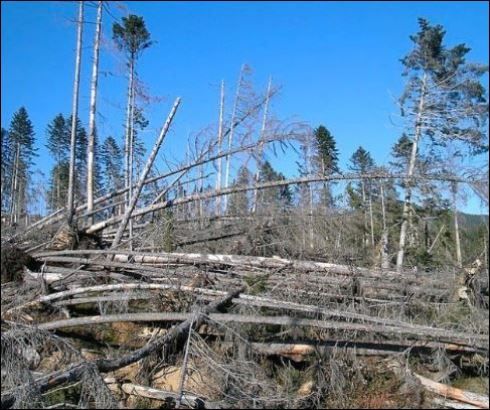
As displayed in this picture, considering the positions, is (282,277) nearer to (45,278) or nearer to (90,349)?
(90,349)

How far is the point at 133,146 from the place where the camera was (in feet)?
23.3

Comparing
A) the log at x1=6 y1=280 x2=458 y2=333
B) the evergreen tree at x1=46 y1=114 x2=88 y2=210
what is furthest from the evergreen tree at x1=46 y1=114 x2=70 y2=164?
the log at x1=6 y1=280 x2=458 y2=333

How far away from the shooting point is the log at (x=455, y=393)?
181 inches

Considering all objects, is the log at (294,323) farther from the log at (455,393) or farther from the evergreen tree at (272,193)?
the evergreen tree at (272,193)

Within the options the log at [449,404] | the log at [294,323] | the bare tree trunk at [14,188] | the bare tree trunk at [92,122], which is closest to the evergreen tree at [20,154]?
the bare tree trunk at [14,188]

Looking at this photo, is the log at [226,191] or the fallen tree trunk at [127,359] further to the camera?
the log at [226,191]

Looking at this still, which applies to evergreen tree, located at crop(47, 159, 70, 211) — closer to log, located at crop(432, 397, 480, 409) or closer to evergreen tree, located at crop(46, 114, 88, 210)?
evergreen tree, located at crop(46, 114, 88, 210)

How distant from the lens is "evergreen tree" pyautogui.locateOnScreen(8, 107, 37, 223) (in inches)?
246

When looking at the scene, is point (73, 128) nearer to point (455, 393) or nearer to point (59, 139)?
point (59, 139)

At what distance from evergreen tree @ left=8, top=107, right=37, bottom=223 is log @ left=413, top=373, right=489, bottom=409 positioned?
4995 millimetres

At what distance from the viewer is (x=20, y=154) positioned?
20.7 feet

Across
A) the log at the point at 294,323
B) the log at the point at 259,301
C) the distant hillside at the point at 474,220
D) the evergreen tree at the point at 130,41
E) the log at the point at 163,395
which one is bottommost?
the log at the point at 163,395

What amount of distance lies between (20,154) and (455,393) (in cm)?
541

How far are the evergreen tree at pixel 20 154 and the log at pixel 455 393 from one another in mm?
4995
